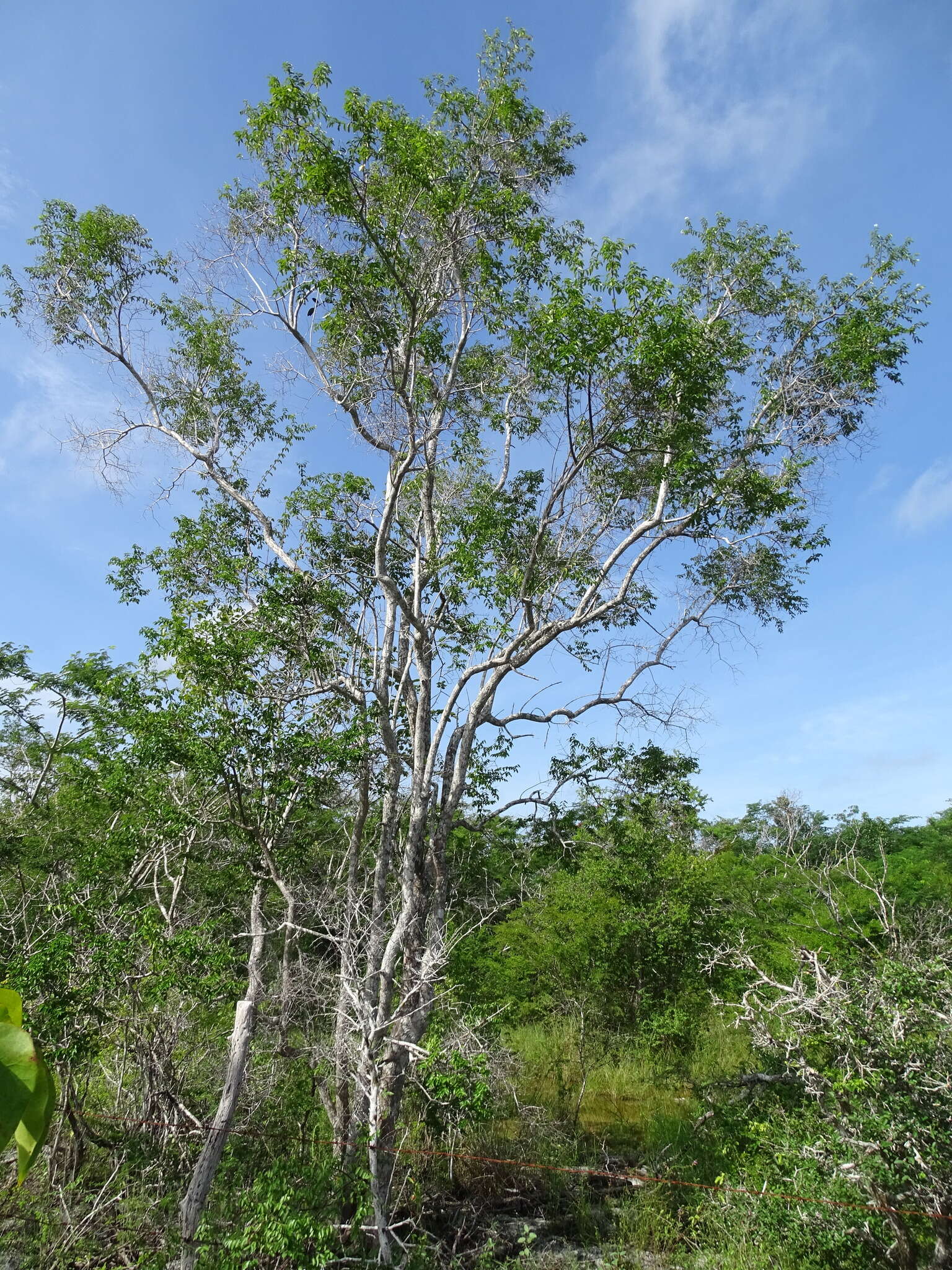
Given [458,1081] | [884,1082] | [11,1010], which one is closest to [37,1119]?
[11,1010]

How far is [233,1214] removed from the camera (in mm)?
6055

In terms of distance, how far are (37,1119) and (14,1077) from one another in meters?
0.11

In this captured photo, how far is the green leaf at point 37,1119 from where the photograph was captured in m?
0.63

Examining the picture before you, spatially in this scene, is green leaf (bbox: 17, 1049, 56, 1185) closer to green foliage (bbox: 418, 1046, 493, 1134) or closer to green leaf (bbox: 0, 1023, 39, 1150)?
green leaf (bbox: 0, 1023, 39, 1150)

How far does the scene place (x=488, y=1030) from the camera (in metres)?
7.94

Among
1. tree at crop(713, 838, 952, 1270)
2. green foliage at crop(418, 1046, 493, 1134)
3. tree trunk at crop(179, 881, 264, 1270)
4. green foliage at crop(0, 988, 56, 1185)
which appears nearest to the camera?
green foliage at crop(0, 988, 56, 1185)

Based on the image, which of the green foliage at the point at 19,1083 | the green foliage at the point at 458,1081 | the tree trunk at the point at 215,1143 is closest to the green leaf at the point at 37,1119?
the green foliage at the point at 19,1083

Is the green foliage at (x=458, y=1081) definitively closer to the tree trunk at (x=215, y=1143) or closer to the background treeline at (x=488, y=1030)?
the background treeline at (x=488, y=1030)

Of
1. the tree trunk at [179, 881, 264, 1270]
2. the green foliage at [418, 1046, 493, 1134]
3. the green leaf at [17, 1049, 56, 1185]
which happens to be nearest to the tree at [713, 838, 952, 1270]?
the green foliage at [418, 1046, 493, 1134]

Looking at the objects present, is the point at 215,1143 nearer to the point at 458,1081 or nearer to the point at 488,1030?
the point at 458,1081

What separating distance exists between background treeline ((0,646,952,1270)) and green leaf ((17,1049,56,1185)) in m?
5.63

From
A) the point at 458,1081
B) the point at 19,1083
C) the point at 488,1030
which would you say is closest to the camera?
the point at 19,1083

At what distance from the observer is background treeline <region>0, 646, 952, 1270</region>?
5.36 metres

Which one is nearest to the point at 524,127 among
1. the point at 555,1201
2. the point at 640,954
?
the point at 640,954
